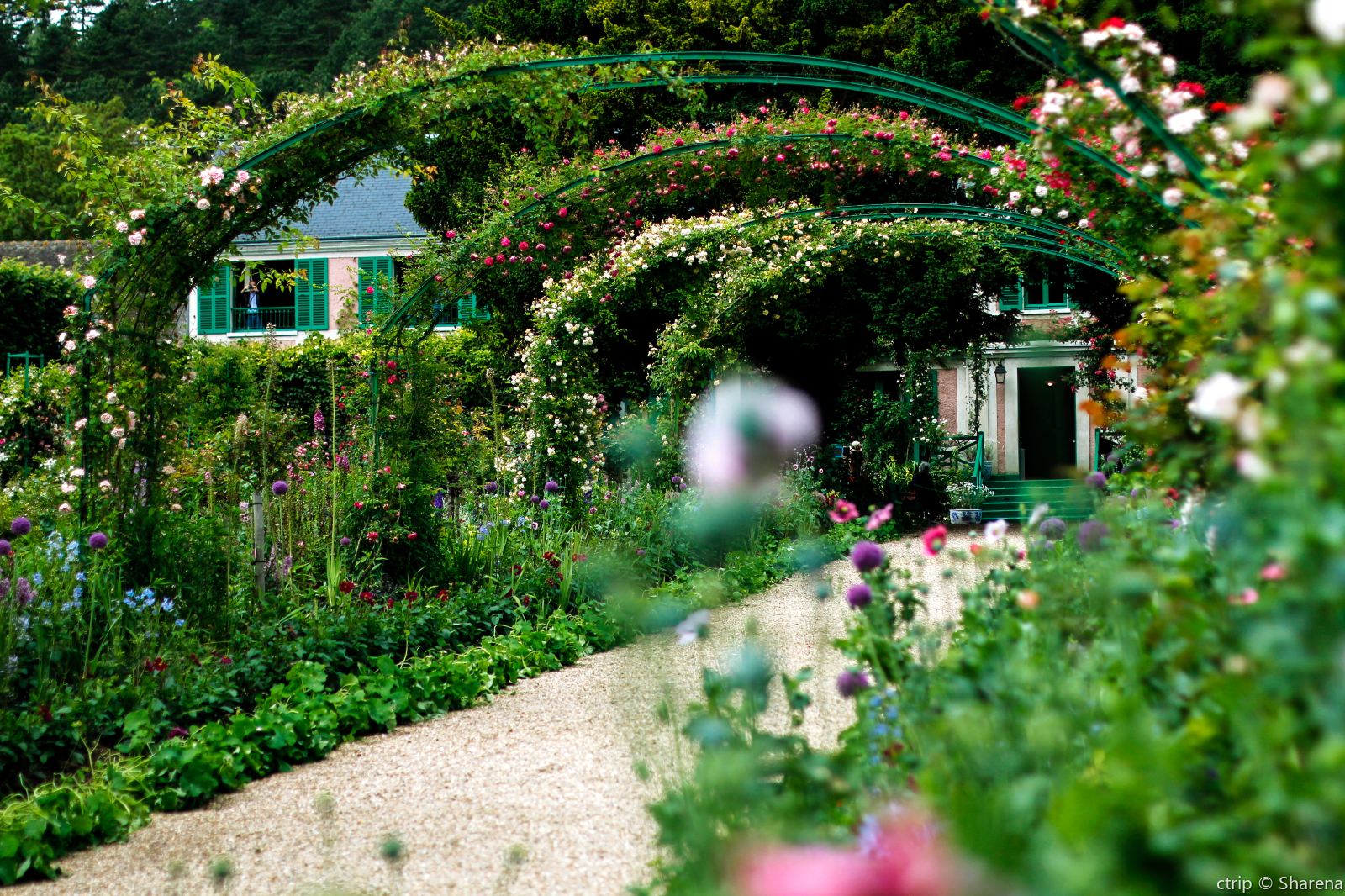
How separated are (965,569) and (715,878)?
16.9 feet

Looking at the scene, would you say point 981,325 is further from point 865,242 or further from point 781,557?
point 781,557

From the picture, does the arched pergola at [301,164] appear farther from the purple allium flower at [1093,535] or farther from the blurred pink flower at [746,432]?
the purple allium flower at [1093,535]

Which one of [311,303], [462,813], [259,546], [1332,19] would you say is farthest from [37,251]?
[1332,19]

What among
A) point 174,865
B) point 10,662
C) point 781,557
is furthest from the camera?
point 781,557

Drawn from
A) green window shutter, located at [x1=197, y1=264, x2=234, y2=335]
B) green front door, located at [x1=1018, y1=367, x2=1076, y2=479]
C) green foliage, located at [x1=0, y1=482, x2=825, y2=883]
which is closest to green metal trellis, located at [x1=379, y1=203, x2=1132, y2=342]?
green foliage, located at [x1=0, y1=482, x2=825, y2=883]

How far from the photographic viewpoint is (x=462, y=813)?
10.1 ft

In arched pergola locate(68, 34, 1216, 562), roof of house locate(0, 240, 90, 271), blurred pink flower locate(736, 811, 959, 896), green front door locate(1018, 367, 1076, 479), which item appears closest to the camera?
blurred pink flower locate(736, 811, 959, 896)

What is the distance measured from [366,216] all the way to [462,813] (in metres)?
20.5

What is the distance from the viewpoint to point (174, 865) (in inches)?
76.0

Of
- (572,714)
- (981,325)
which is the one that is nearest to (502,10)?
(981,325)

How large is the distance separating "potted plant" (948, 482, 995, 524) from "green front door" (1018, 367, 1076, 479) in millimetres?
6921

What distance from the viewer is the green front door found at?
18.4 m

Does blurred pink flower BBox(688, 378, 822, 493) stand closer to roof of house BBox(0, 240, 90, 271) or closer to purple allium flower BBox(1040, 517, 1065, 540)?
purple allium flower BBox(1040, 517, 1065, 540)

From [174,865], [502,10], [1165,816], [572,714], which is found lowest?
[572,714]
